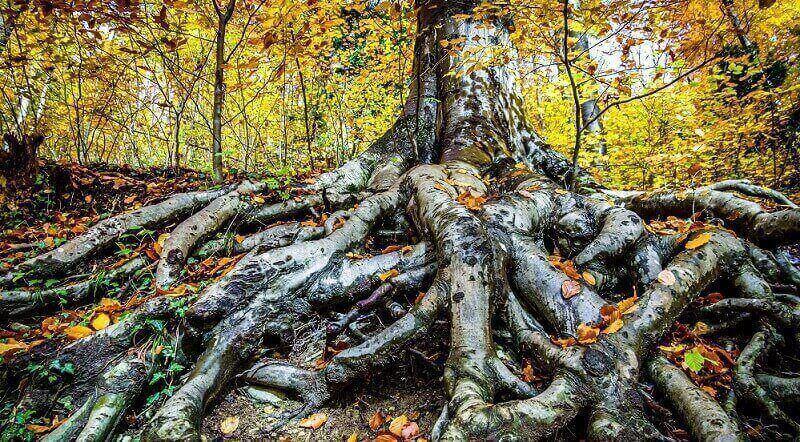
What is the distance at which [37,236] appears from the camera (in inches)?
146

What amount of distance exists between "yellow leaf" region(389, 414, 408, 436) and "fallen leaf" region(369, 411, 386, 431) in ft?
0.28


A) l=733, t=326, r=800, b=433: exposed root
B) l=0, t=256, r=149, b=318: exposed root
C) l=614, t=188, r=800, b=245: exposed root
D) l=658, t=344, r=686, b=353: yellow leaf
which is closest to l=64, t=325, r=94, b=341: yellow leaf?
l=0, t=256, r=149, b=318: exposed root

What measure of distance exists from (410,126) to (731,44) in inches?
363

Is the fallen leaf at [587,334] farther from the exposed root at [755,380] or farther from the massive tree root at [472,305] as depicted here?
the exposed root at [755,380]

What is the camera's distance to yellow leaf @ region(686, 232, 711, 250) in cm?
249

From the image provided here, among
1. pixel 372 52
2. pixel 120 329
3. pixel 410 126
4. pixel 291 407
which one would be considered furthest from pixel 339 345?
pixel 372 52

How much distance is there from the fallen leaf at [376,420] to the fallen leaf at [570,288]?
1.34 meters

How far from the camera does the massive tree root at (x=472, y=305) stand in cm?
175

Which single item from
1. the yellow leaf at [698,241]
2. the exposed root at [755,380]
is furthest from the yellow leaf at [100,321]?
the yellow leaf at [698,241]

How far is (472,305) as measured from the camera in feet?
7.04

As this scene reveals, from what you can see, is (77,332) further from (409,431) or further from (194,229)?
(409,431)

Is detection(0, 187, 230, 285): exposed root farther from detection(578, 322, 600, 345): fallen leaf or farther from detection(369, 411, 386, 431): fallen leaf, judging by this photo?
detection(578, 322, 600, 345): fallen leaf

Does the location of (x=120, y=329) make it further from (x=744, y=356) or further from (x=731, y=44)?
(x=731, y=44)

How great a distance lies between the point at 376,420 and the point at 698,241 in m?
2.56
